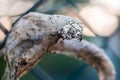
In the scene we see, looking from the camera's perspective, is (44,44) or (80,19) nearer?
(44,44)

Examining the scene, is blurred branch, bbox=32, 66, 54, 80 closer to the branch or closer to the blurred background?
the blurred background

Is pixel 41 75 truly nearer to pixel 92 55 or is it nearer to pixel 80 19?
pixel 80 19

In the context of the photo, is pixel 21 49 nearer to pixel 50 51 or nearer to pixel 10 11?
pixel 50 51

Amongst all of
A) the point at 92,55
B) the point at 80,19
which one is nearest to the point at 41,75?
the point at 80,19

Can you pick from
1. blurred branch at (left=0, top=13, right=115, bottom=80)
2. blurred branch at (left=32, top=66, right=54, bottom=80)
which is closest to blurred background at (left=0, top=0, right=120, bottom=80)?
blurred branch at (left=32, top=66, right=54, bottom=80)

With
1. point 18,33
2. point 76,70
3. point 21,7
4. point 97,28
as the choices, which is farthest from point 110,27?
point 18,33

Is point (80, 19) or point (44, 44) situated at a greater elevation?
point (44, 44)

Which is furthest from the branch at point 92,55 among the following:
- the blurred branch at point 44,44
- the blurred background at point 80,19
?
the blurred background at point 80,19

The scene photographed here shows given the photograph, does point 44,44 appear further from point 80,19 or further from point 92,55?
point 80,19
